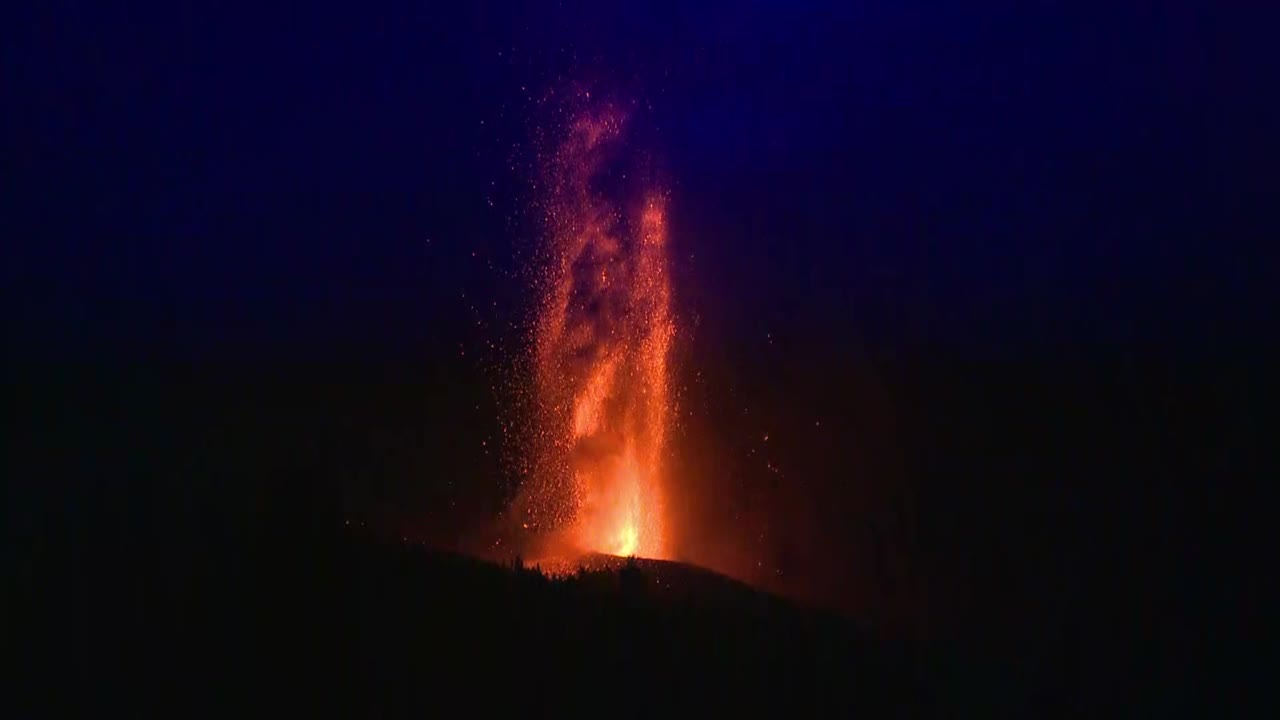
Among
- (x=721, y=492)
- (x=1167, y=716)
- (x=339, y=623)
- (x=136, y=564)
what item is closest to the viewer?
(x=339, y=623)

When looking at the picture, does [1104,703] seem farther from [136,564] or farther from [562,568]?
[136,564]

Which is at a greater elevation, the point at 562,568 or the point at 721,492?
the point at 721,492

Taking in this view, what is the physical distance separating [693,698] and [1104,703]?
4725 millimetres

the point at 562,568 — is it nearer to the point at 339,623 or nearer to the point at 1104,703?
the point at 339,623

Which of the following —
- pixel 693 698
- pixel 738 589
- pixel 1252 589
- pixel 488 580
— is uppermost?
pixel 1252 589

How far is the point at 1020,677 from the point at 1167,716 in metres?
1.36

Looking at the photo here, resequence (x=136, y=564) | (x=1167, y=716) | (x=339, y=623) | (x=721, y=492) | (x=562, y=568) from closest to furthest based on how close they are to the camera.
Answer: (x=339, y=623), (x=136, y=564), (x=1167, y=716), (x=562, y=568), (x=721, y=492)

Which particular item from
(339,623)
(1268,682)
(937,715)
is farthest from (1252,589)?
(339,623)

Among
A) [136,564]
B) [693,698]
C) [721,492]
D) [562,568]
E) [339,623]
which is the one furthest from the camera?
[721,492]

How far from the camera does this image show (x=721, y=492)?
13.7 m

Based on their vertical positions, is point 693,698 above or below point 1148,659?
below

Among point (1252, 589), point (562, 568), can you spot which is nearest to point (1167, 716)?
point (1252, 589)

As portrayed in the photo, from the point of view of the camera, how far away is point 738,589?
974 cm

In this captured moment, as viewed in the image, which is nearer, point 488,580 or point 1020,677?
point 488,580
